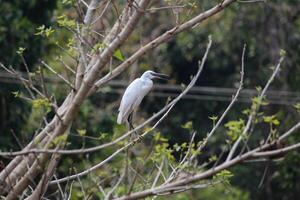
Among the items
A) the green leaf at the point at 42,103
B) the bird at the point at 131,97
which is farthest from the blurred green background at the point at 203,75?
the green leaf at the point at 42,103

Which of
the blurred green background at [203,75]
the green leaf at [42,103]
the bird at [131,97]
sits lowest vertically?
the blurred green background at [203,75]

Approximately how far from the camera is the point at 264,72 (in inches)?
533

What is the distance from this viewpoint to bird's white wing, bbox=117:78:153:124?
19.3 feet

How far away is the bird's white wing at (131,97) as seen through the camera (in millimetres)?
5889

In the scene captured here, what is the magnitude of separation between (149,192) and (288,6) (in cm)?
981

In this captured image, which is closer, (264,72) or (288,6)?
(288,6)

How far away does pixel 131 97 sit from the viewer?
5977 millimetres

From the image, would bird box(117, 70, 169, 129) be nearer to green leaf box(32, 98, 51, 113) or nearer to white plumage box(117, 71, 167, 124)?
white plumage box(117, 71, 167, 124)

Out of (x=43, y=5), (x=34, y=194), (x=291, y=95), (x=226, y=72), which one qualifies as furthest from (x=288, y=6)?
(x=34, y=194)

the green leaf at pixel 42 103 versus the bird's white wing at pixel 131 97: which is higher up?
the green leaf at pixel 42 103

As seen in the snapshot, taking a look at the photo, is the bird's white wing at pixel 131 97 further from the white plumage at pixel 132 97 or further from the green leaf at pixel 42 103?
the green leaf at pixel 42 103

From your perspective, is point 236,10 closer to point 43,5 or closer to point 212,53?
point 212,53

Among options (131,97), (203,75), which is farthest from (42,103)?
(203,75)

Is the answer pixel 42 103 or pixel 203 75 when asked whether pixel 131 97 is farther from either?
pixel 203 75
